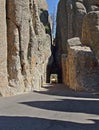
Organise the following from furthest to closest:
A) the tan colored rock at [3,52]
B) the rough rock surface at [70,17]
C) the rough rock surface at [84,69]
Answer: the rough rock surface at [70,17]
the rough rock surface at [84,69]
the tan colored rock at [3,52]

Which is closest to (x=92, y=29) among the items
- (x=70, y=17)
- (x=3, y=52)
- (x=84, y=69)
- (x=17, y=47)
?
(x=84, y=69)

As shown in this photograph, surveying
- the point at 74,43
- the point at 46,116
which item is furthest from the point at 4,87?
the point at 74,43

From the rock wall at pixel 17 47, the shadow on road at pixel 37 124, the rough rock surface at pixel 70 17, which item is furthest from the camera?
the rough rock surface at pixel 70 17

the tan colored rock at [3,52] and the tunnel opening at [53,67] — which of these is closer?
the tan colored rock at [3,52]

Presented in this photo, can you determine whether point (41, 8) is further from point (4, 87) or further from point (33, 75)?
point (4, 87)

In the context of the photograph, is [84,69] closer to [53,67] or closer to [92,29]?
[92,29]

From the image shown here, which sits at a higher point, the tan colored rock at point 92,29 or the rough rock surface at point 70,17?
the rough rock surface at point 70,17

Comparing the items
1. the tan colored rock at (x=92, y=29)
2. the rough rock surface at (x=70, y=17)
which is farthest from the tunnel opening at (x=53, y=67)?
the tan colored rock at (x=92, y=29)

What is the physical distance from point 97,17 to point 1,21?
7.87 metres

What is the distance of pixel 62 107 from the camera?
11352 millimetres

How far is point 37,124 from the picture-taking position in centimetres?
789

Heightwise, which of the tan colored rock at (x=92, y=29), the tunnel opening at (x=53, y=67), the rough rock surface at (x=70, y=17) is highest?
the rough rock surface at (x=70, y=17)

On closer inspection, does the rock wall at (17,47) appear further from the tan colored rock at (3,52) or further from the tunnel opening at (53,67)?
the tunnel opening at (53,67)

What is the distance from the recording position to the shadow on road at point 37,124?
24.6 feet
